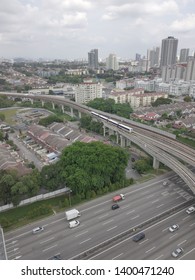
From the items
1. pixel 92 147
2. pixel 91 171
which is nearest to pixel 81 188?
pixel 91 171

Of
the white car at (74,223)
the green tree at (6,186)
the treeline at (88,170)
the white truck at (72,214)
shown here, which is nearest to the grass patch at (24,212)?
the green tree at (6,186)

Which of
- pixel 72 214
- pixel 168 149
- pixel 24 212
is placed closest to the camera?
pixel 72 214

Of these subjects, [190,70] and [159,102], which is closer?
[159,102]

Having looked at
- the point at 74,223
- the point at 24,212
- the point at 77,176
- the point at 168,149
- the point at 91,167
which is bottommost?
the point at 24,212

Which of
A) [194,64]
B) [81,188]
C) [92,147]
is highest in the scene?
[194,64]

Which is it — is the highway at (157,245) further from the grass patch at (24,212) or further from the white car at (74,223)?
the grass patch at (24,212)

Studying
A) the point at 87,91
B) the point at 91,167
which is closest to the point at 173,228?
the point at 91,167

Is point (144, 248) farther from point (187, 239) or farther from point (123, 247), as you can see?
point (187, 239)

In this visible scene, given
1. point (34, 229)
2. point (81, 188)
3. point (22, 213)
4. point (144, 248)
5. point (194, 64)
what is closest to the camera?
point (144, 248)

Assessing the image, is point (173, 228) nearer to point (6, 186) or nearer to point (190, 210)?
point (190, 210)
